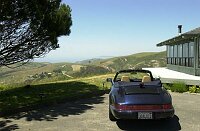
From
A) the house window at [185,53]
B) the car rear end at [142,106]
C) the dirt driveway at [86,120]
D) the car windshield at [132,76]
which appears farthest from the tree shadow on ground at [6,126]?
the house window at [185,53]

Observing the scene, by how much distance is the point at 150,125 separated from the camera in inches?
341

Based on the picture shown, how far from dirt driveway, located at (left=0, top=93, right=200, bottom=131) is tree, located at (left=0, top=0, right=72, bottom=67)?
5555mm

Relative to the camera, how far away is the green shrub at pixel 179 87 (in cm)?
1624

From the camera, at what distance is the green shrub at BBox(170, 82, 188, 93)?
16.2 metres

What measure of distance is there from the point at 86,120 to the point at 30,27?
8.93m

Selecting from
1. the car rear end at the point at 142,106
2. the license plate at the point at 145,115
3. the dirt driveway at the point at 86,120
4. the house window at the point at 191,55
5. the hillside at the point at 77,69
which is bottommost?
the hillside at the point at 77,69

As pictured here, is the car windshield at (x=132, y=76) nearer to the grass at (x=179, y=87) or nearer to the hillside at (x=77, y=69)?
the grass at (x=179, y=87)

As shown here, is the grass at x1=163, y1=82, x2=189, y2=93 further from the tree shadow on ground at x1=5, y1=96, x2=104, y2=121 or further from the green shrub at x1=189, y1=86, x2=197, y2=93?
the tree shadow on ground at x1=5, y1=96, x2=104, y2=121

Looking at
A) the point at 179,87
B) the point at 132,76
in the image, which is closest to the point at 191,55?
the point at 132,76

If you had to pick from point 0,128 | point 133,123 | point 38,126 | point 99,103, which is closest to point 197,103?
point 99,103

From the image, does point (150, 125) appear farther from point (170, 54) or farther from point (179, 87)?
point (170, 54)

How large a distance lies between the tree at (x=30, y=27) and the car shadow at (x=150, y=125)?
8654mm

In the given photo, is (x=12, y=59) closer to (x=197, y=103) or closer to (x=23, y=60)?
(x=23, y=60)

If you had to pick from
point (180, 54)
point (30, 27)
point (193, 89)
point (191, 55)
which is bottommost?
point (193, 89)
